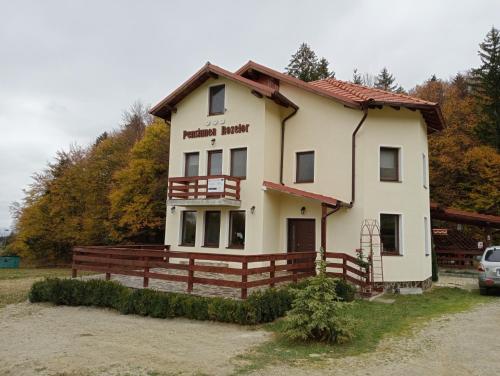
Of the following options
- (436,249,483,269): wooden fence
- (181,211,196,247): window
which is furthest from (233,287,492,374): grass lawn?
(436,249,483,269): wooden fence

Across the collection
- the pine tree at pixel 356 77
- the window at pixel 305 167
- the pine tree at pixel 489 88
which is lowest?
the window at pixel 305 167

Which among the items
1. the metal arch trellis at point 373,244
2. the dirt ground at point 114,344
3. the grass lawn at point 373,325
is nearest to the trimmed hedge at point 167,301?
the dirt ground at point 114,344

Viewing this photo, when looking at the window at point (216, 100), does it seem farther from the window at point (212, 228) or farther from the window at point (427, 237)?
the window at point (427, 237)

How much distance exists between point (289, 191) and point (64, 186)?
2082 centimetres

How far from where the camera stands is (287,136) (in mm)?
16062

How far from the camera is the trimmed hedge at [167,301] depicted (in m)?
8.84

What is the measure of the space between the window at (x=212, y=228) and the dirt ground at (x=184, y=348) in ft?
21.1

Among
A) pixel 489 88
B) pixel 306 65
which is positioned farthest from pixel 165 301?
pixel 306 65

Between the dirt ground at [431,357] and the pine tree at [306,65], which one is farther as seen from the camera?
the pine tree at [306,65]

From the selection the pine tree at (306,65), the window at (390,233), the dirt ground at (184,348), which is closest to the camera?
the dirt ground at (184,348)

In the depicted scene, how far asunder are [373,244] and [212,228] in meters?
6.30

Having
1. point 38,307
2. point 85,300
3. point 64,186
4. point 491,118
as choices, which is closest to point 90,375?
point 85,300

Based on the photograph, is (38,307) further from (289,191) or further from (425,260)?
(425,260)

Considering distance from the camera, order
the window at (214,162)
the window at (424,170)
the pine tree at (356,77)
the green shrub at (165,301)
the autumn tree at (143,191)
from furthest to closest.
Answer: the pine tree at (356,77), the autumn tree at (143,191), the window at (214,162), the window at (424,170), the green shrub at (165,301)
